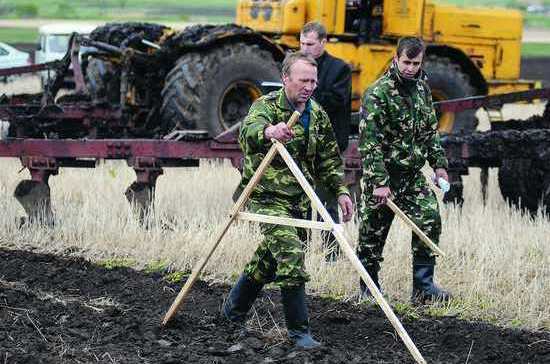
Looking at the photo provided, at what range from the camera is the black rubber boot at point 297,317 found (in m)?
6.66

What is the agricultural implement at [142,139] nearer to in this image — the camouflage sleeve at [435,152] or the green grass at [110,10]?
the camouflage sleeve at [435,152]

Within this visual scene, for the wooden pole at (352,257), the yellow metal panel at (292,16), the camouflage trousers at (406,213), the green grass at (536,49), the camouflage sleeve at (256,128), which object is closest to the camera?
the wooden pole at (352,257)

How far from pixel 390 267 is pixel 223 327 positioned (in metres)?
1.96

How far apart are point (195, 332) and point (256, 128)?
1.37m

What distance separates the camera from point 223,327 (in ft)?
23.6

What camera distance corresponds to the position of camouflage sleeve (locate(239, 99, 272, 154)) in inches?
254

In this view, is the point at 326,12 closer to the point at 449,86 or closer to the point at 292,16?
the point at 292,16

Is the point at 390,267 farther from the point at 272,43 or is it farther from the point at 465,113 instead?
the point at 465,113

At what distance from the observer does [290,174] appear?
6.70m

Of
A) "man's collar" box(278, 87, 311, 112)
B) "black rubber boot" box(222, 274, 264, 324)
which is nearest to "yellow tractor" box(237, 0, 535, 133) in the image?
"black rubber boot" box(222, 274, 264, 324)

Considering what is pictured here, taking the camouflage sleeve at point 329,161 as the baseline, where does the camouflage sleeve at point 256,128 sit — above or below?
above

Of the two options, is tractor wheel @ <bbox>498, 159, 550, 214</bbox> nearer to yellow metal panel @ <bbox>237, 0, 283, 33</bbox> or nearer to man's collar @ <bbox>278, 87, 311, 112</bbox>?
yellow metal panel @ <bbox>237, 0, 283, 33</bbox>

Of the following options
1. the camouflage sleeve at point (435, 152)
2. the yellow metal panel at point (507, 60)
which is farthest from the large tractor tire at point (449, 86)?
the camouflage sleeve at point (435, 152)

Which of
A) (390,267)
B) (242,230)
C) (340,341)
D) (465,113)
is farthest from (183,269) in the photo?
(465,113)
